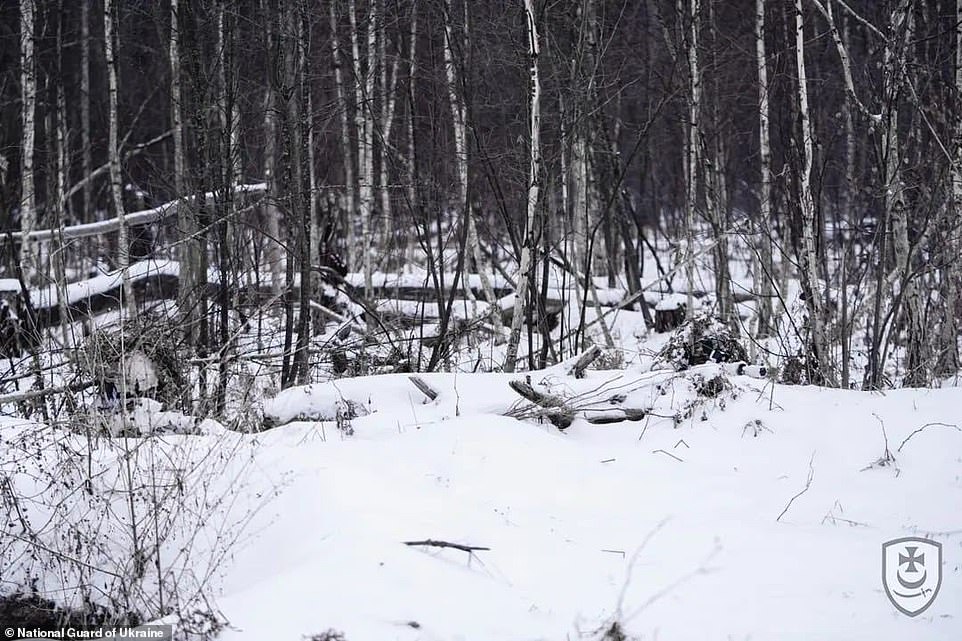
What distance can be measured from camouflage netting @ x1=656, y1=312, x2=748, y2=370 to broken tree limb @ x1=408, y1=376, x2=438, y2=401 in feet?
7.14

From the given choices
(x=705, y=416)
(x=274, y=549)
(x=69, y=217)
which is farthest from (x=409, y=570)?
(x=69, y=217)

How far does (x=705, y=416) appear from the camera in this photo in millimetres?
6770

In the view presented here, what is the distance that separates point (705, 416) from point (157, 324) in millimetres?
4418

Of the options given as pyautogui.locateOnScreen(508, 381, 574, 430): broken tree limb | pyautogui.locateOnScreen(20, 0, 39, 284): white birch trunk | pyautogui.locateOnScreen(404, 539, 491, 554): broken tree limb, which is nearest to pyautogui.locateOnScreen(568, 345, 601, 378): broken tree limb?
pyautogui.locateOnScreen(508, 381, 574, 430): broken tree limb

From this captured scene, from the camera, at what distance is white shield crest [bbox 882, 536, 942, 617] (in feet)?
14.0

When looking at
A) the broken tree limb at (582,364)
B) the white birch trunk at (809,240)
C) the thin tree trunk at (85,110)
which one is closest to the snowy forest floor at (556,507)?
the broken tree limb at (582,364)

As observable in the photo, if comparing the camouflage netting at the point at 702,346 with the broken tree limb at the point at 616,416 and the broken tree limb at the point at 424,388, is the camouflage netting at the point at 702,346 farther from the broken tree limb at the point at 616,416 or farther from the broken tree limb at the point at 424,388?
the broken tree limb at the point at 424,388

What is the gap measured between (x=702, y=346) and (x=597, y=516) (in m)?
2.85

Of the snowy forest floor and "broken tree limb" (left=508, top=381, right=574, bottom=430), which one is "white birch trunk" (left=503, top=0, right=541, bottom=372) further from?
"broken tree limb" (left=508, top=381, right=574, bottom=430)

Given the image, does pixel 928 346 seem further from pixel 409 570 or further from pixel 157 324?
pixel 157 324

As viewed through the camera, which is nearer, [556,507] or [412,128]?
[556,507]

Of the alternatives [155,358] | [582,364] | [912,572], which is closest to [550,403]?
[582,364]

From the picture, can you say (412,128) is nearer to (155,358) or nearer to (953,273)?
(155,358)

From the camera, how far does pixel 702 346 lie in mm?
7750
